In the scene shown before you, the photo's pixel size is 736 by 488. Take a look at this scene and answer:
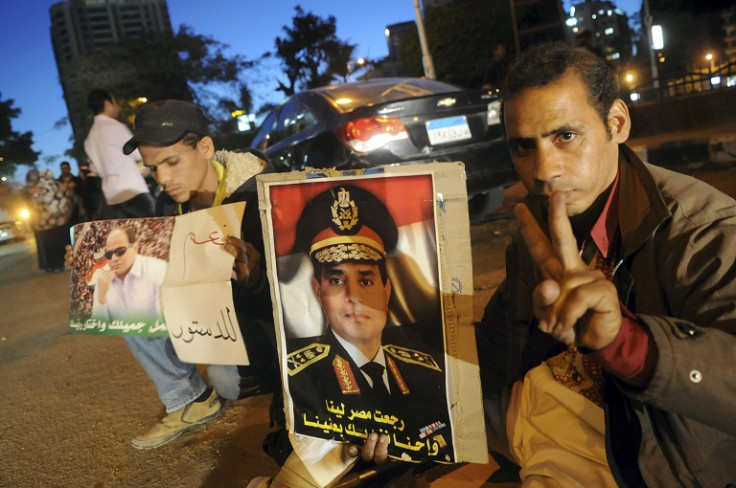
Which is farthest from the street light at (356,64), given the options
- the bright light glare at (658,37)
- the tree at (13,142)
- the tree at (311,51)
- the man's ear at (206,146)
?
the man's ear at (206,146)

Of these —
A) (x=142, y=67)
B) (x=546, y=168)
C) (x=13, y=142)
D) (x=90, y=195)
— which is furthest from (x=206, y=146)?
(x=13, y=142)

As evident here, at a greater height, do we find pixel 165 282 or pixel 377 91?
pixel 377 91

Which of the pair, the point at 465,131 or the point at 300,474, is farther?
the point at 465,131

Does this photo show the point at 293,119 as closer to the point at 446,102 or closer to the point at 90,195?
the point at 446,102

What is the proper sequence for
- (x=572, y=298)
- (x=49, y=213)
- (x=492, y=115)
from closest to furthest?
(x=572, y=298) < (x=492, y=115) < (x=49, y=213)

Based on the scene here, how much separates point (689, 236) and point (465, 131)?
403cm

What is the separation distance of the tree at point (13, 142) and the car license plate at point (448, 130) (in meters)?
43.9

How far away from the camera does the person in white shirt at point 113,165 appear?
13.3 feet

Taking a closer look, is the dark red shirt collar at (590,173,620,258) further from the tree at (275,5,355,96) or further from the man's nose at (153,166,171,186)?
the tree at (275,5,355,96)

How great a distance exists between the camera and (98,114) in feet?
14.8

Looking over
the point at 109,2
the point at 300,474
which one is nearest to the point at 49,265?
the point at 300,474

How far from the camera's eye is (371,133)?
4625 millimetres

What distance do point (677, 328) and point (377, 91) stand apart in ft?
15.9

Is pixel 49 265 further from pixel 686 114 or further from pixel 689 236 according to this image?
pixel 686 114
